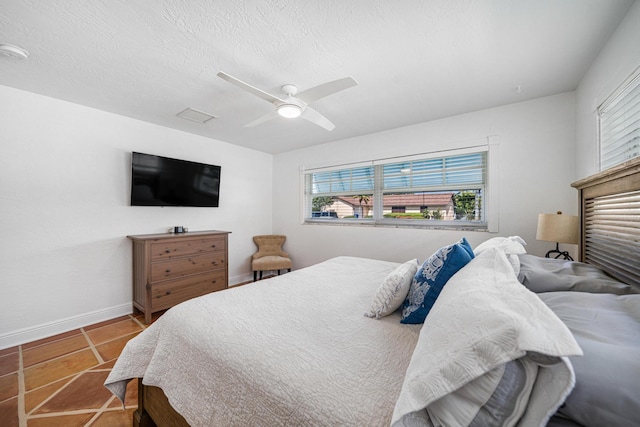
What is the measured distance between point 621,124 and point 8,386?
4688 millimetres

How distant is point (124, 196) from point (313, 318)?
3.04 m

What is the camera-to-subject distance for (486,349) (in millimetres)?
551

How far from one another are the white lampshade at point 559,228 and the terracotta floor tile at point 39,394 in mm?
3880

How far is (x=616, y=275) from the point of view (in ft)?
4.00

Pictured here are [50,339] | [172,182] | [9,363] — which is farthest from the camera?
[172,182]

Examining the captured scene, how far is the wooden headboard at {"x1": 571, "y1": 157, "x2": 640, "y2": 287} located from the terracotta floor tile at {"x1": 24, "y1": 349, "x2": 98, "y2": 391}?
3.61m

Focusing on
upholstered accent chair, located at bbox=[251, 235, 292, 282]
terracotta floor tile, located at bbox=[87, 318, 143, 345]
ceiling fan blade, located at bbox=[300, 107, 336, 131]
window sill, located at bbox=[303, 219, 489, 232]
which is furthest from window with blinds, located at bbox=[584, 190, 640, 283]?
terracotta floor tile, located at bbox=[87, 318, 143, 345]

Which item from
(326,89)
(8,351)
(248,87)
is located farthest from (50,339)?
(326,89)

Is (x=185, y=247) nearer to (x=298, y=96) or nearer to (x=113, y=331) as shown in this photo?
(x=113, y=331)

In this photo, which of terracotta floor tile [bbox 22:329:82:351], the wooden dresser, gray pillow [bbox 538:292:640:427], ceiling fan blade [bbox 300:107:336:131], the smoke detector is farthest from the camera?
the wooden dresser

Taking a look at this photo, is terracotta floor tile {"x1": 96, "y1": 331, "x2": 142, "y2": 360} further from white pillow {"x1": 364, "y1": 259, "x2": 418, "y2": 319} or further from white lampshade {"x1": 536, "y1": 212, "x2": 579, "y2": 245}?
white lampshade {"x1": 536, "y1": 212, "x2": 579, "y2": 245}

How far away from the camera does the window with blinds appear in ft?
3.63

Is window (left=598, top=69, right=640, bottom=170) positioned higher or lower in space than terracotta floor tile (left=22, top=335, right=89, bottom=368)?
higher

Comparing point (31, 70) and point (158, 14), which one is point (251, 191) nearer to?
point (31, 70)
